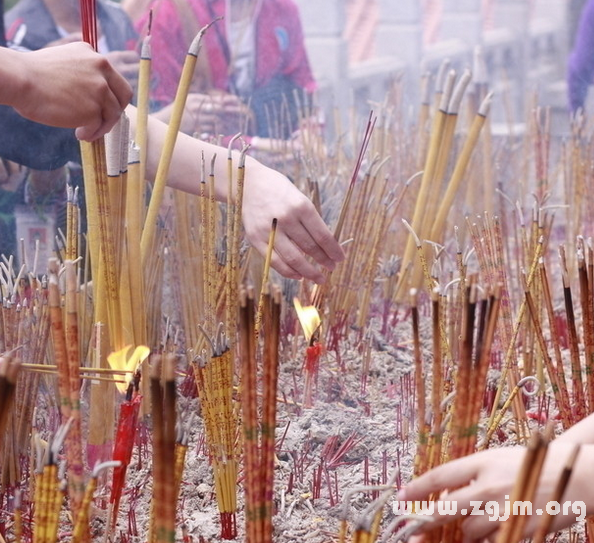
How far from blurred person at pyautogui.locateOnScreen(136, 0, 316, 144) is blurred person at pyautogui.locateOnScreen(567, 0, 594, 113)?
1015mm

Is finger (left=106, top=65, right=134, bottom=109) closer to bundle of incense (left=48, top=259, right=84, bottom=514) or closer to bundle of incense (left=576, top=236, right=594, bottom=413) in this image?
bundle of incense (left=48, top=259, right=84, bottom=514)

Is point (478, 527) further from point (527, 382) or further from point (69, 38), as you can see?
point (69, 38)

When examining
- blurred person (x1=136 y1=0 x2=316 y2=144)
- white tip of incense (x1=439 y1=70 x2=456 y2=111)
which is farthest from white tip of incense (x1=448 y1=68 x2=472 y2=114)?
blurred person (x1=136 y1=0 x2=316 y2=144)

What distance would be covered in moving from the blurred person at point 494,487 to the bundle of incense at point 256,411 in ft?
0.50

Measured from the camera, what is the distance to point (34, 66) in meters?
1.03

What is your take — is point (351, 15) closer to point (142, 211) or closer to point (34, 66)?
point (142, 211)

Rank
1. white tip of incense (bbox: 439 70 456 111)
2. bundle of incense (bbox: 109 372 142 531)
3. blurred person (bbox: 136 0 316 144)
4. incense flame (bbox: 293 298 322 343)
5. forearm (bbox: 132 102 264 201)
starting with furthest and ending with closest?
blurred person (bbox: 136 0 316 144) < white tip of incense (bbox: 439 70 456 111) < incense flame (bbox: 293 298 322 343) < forearm (bbox: 132 102 264 201) < bundle of incense (bbox: 109 372 142 531)

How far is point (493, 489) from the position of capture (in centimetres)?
74

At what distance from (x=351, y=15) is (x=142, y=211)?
3101mm

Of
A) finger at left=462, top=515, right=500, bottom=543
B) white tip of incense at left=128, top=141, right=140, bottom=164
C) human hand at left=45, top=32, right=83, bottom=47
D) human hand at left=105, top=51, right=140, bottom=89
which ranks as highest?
human hand at left=105, top=51, right=140, bottom=89

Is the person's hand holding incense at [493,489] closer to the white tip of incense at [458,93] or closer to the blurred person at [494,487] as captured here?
the blurred person at [494,487]

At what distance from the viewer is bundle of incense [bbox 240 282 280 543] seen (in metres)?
0.80

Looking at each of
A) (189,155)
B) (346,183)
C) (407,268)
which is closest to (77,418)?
(189,155)

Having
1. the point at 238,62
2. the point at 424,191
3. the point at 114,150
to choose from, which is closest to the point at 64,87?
the point at 114,150
